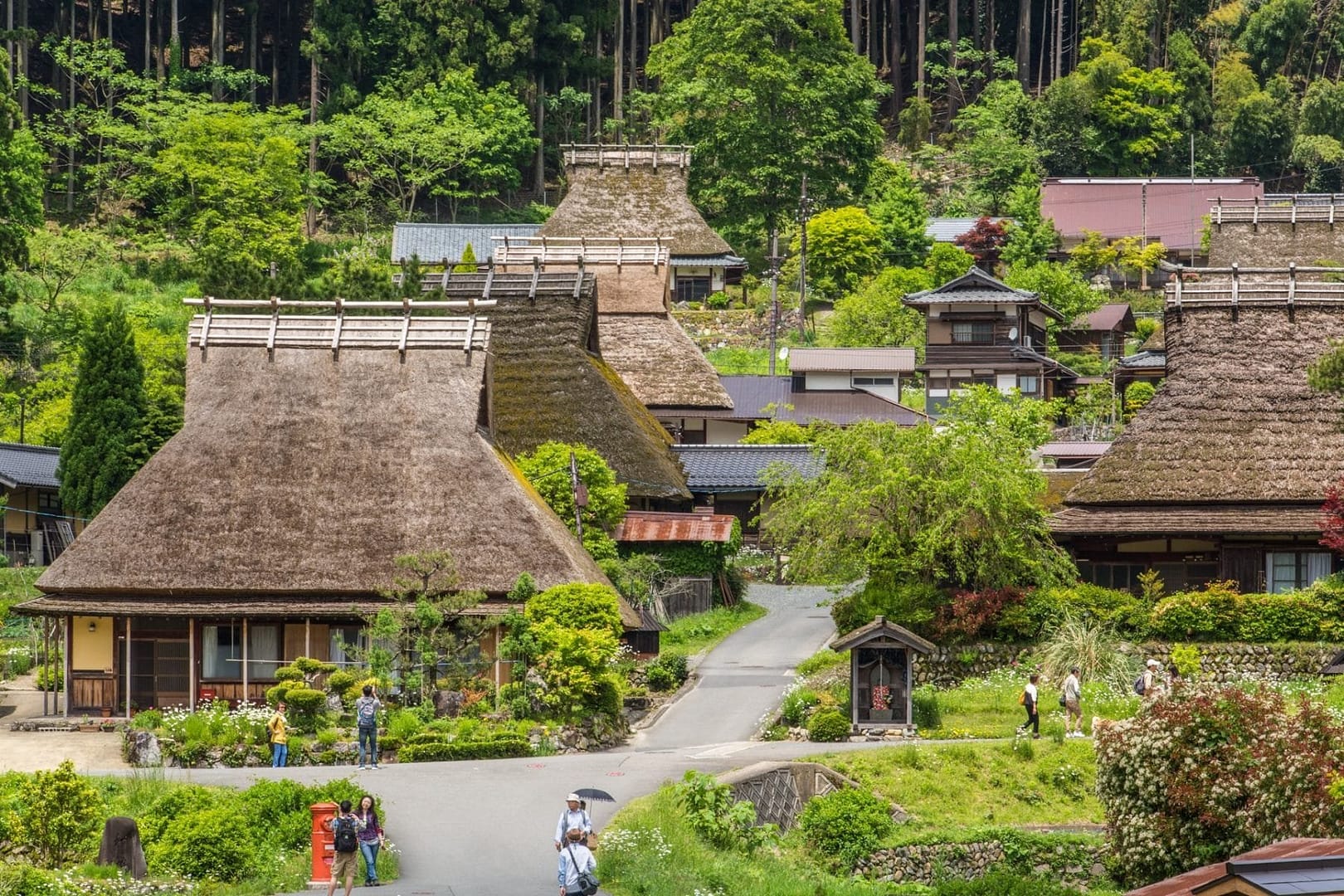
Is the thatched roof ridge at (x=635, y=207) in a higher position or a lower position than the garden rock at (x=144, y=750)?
higher

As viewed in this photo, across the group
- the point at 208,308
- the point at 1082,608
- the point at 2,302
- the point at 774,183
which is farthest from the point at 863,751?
the point at 774,183

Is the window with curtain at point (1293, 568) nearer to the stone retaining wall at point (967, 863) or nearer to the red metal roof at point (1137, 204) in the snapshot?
the stone retaining wall at point (967, 863)

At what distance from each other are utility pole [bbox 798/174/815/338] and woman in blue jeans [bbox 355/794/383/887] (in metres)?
51.2

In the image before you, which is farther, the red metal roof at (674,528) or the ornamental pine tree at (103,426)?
the red metal roof at (674,528)

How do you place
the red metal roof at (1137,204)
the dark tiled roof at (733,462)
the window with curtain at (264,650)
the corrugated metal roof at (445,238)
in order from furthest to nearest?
the red metal roof at (1137,204)
the corrugated metal roof at (445,238)
the dark tiled roof at (733,462)
the window with curtain at (264,650)

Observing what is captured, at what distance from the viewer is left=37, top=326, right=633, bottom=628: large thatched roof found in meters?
42.6

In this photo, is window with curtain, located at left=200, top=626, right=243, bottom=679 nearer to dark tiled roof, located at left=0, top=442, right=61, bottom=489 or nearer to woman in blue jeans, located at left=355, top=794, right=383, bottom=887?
woman in blue jeans, located at left=355, top=794, right=383, bottom=887

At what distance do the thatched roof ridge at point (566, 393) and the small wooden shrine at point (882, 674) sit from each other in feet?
44.3

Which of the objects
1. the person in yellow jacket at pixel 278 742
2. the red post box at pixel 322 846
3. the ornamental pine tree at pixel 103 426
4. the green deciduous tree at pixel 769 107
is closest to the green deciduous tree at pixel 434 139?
the green deciduous tree at pixel 769 107

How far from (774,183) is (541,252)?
80.1ft

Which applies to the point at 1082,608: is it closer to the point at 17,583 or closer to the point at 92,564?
the point at 92,564

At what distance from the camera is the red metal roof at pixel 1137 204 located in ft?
306

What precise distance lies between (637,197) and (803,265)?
6.13 metres

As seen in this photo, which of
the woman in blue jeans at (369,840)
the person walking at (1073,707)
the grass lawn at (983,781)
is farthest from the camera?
the person walking at (1073,707)
